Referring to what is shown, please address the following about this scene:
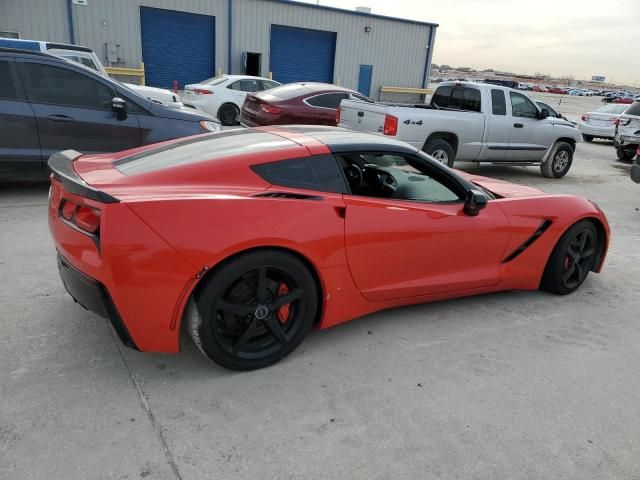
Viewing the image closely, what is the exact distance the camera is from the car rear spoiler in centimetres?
255

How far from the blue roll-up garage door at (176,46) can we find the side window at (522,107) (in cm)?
1487

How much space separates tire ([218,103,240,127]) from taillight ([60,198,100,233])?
1231cm

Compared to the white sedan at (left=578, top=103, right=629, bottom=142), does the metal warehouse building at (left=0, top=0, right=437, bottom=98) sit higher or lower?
higher

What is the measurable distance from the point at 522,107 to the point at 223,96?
8201mm

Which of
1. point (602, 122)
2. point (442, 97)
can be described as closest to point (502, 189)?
point (442, 97)

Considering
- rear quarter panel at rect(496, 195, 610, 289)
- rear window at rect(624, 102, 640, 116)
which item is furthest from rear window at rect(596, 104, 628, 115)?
rear quarter panel at rect(496, 195, 610, 289)

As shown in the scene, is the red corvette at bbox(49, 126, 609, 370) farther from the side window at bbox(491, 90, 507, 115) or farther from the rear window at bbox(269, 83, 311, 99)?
the rear window at bbox(269, 83, 311, 99)

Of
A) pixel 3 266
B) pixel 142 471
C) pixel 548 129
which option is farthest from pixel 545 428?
pixel 548 129

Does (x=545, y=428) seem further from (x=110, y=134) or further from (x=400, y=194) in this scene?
(x=110, y=134)

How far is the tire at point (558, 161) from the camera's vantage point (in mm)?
10461

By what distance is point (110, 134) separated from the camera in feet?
21.1

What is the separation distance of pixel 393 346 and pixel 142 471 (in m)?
1.72

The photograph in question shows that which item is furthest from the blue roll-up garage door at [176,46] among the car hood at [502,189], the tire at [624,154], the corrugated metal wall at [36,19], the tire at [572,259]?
the tire at [572,259]

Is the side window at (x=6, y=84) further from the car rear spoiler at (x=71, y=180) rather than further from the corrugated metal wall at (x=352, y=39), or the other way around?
the corrugated metal wall at (x=352, y=39)
